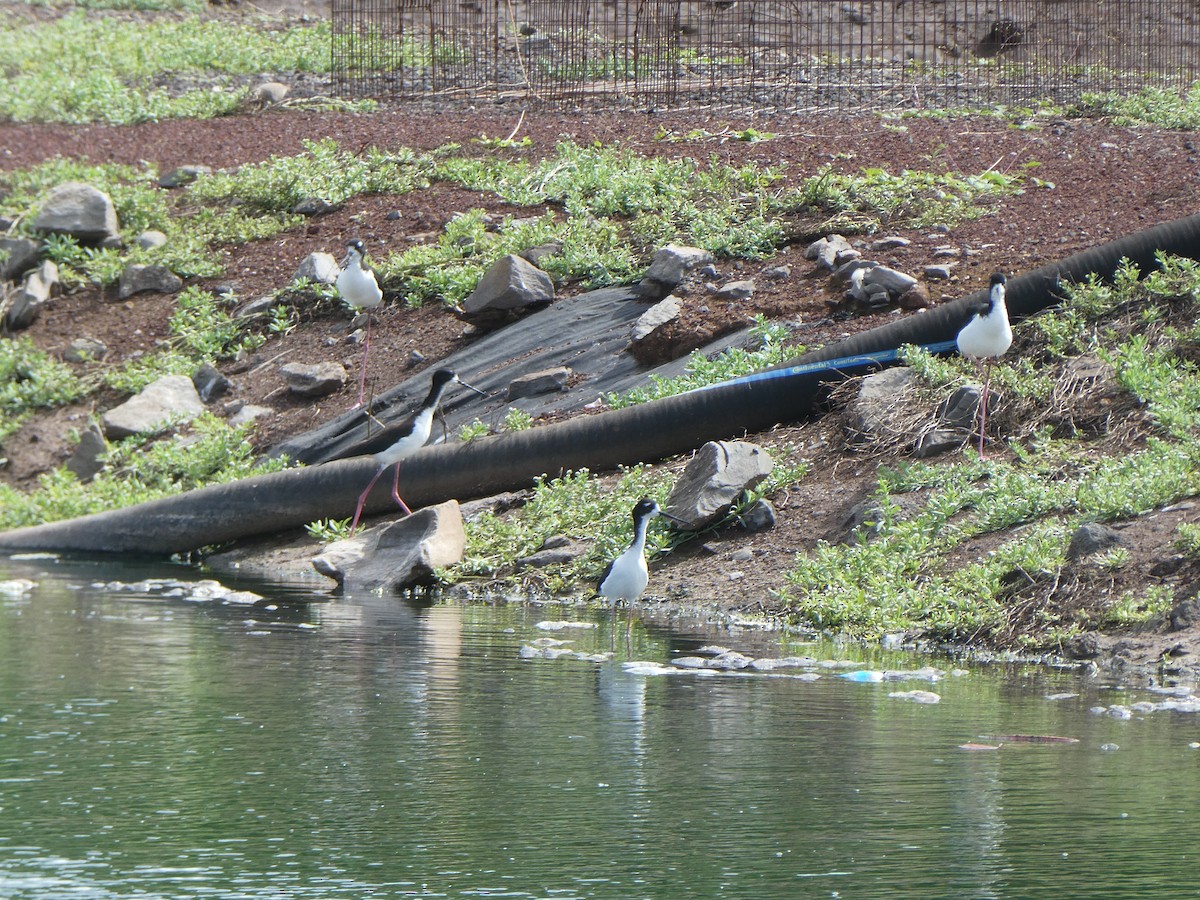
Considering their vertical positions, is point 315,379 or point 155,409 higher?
point 315,379

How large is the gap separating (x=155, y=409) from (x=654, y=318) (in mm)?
4945

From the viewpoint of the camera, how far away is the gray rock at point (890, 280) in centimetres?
1252

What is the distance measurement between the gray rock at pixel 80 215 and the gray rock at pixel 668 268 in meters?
7.02

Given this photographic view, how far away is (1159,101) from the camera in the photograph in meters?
18.7

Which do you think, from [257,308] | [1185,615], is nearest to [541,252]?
[257,308]

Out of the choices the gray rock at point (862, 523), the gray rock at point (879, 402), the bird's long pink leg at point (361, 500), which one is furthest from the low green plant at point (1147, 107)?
the bird's long pink leg at point (361, 500)

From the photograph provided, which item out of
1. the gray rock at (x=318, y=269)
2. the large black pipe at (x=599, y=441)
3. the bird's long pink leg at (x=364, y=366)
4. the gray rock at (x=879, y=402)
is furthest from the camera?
the gray rock at (x=318, y=269)

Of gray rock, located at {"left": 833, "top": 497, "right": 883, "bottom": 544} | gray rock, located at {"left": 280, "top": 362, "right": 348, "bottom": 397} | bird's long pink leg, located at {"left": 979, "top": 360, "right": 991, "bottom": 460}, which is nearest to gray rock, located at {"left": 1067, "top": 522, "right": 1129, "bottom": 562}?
gray rock, located at {"left": 833, "top": 497, "right": 883, "bottom": 544}

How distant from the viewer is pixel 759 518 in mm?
10406

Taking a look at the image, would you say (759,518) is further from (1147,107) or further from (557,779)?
(1147,107)

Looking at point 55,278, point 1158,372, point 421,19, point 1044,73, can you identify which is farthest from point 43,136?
point 1158,372

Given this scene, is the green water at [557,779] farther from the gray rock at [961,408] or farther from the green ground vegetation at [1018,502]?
the gray rock at [961,408]

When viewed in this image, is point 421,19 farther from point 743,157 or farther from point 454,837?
point 454,837

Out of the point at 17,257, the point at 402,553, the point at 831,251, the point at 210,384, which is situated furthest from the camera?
the point at 17,257
